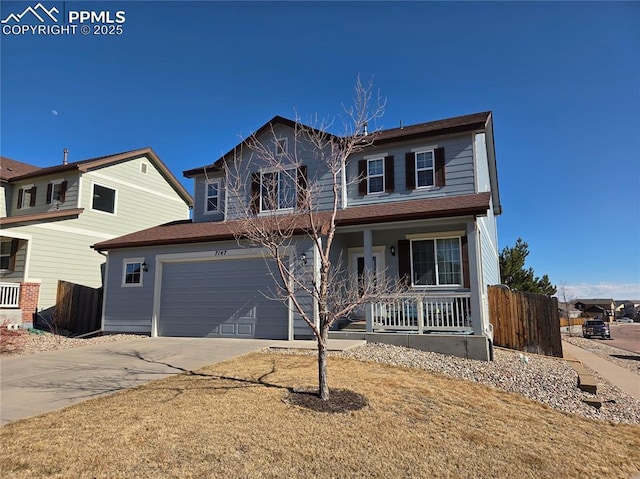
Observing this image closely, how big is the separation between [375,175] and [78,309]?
1237cm

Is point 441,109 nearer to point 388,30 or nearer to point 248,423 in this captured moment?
point 388,30

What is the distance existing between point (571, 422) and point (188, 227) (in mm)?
13016

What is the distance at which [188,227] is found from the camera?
14.7 m

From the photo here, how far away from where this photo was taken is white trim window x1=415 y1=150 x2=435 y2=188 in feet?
41.9

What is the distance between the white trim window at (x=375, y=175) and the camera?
1334 cm

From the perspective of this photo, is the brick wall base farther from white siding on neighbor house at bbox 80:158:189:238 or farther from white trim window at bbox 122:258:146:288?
white trim window at bbox 122:258:146:288

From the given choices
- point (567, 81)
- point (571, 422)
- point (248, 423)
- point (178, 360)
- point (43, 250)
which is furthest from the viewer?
point (43, 250)

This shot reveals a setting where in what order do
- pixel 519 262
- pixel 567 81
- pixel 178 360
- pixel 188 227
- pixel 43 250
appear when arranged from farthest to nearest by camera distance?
pixel 519 262
pixel 43 250
pixel 188 227
pixel 567 81
pixel 178 360

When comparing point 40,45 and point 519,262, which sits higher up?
point 40,45

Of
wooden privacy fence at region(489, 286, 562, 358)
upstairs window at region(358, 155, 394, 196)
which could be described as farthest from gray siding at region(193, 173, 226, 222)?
wooden privacy fence at region(489, 286, 562, 358)

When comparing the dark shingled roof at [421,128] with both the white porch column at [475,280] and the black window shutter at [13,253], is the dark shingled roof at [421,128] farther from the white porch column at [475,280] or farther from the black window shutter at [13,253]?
the black window shutter at [13,253]

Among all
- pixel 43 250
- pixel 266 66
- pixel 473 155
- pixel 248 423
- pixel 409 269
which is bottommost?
pixel 248 423

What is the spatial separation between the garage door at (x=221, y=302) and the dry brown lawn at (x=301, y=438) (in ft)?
16.7

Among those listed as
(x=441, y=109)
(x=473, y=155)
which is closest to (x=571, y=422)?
(x=473, y=155)
